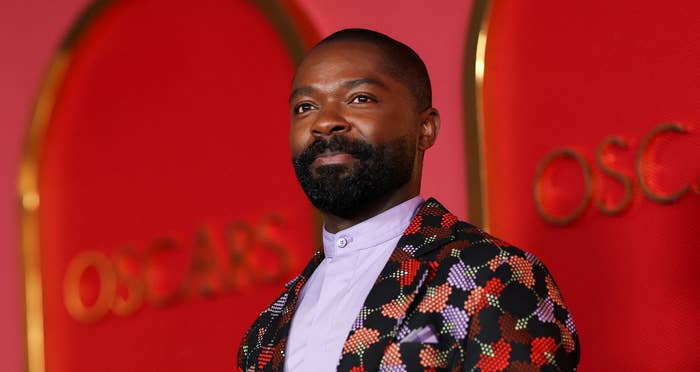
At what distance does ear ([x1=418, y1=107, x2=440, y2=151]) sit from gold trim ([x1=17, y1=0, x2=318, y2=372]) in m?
1.93

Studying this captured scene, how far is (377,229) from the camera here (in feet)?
4.71

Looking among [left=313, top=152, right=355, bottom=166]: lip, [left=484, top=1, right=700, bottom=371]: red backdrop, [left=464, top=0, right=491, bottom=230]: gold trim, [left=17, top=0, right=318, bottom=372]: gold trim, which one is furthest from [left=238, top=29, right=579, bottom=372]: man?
[left=17, top=0, right=318, bottom=372]: gold trim

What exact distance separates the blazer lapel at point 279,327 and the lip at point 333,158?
0.65 feet

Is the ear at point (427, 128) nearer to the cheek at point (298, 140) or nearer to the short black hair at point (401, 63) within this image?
the short black hair at point (401, 63)

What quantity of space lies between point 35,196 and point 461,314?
2.39 meters

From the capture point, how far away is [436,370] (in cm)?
123

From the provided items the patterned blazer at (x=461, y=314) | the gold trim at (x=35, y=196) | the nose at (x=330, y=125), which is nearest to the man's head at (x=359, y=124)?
the nose at (x=330, y=125)

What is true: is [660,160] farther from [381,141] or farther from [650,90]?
[381,141]

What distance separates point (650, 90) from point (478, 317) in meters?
0.75

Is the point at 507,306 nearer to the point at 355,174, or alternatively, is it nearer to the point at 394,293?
the point at 394,293

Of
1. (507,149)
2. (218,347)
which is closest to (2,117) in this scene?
(218,347)

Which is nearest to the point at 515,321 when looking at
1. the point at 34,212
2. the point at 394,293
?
the point at 394,293

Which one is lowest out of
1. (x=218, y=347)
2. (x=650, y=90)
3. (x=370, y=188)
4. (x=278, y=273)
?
(x=218, y=347)

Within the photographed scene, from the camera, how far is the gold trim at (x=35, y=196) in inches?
129
